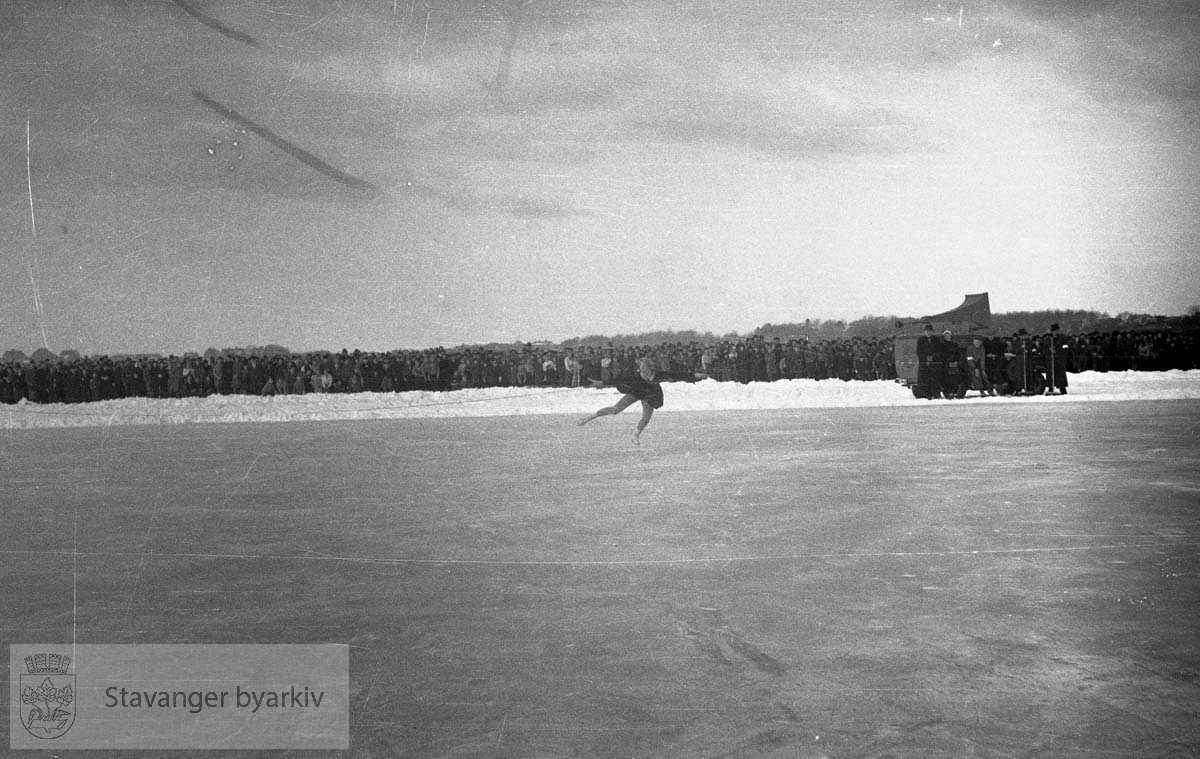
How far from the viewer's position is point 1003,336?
2531 cm

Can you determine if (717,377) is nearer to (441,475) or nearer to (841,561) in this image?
(441,475)

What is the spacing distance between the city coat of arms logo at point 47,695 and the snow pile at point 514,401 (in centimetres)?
1760

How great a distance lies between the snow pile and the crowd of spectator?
642 millimetres

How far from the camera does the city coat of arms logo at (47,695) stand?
3490 mm

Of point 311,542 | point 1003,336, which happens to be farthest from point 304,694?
point 1003,336

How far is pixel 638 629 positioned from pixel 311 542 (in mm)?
3311

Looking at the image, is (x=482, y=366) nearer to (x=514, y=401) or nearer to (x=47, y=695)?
Result: (x=514, y=401)

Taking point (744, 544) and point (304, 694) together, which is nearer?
point (304, 694)

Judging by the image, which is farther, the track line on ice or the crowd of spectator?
the crowd of spectator

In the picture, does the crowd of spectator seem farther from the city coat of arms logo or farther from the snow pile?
the city coat of arms logo

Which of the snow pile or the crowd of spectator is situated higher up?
the crowd of spectator

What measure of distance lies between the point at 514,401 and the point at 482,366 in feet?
18.9

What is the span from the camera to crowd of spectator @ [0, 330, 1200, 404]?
28266mm

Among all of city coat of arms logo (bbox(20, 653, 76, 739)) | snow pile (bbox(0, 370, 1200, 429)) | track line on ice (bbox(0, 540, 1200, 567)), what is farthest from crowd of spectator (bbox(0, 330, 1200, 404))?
city coat of arms logo (bbox(20, 653, 76, 739))
